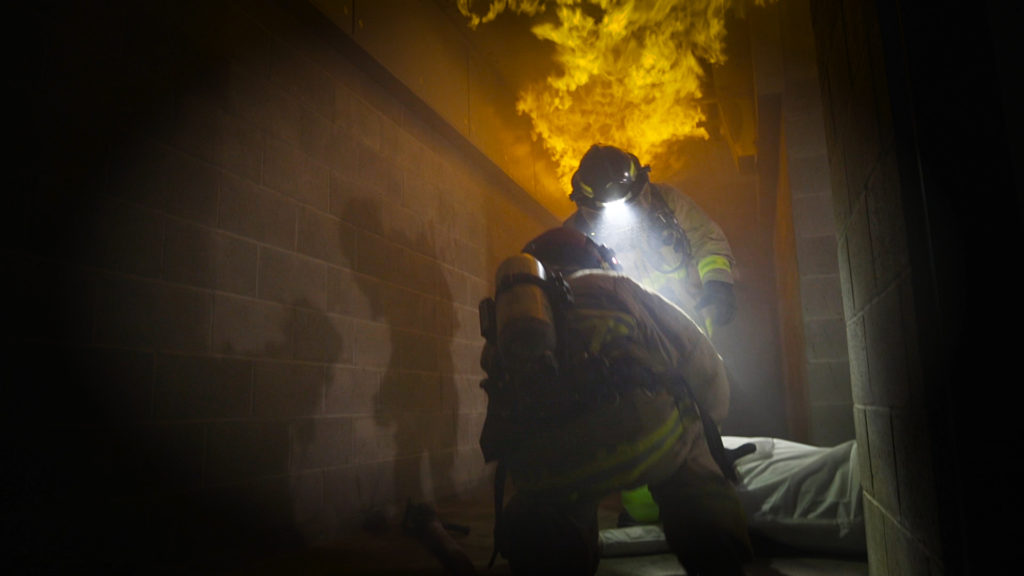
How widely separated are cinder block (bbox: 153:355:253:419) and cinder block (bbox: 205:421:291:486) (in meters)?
0.09

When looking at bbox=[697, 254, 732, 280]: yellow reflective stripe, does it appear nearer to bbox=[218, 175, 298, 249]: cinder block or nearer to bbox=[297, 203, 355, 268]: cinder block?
bbox=[297, 203, 355, 268]: cinder block

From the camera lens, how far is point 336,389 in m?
4.05

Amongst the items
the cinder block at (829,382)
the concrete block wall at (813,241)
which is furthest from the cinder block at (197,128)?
the cinder block at (829,382)

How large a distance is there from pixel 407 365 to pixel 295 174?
5.72 feet

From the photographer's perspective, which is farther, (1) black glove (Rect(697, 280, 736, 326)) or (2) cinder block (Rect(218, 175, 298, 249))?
(1) black glove (Rect(697, 280, 736, 326))

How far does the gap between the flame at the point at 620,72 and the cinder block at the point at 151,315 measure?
4488mm

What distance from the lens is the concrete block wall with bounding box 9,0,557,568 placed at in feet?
7.99

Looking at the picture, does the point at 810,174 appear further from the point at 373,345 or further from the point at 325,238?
the point at 325,238

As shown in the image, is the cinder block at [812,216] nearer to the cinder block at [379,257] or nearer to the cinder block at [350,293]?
the cinder block at [379,257]

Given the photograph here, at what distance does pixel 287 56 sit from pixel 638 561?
3.57 m

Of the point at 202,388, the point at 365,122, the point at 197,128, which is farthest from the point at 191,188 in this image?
the point at 365,122

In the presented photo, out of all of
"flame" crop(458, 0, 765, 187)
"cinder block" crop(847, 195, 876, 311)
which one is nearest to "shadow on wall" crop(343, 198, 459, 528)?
"flame" crop(458, 0, 765, 187)

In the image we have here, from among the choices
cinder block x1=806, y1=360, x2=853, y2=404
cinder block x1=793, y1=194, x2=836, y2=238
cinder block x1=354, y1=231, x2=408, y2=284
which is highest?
cinder block x1=793, y1=194, x2=836, y2=238

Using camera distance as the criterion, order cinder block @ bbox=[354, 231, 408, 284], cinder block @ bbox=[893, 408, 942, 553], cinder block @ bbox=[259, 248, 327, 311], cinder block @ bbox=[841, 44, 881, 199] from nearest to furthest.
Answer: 1. cinder block @ bbox=[893, 408, 942, 553]
2. cinder block @ bbox=[841, 44, 881, 199]
3. cinder block @ bbox=[259, 248, 327, 311]
4. cinder block @ bbox=[354, 231, 408, 284]
